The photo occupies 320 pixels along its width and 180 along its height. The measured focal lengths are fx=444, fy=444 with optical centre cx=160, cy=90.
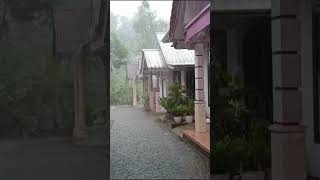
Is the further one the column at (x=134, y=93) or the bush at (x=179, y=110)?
the bush at (x=179, y=110)

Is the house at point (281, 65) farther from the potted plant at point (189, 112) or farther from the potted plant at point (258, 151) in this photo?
the potted plant at point (189, 112)

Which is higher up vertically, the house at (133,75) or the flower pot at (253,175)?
the house at (133,75)

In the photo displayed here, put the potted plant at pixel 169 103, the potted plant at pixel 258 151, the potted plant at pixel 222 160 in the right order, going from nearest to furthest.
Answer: the potted plant at pixel 258 151
the potted plant at pixel 222 160
the potted plant at pixel 169 103

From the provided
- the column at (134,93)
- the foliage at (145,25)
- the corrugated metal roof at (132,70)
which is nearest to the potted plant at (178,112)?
the column at (134,93)

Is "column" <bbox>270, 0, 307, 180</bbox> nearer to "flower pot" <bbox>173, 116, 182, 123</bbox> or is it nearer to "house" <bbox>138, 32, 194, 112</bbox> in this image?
"house" <bbox>138, 32, 194, 112</bbox>

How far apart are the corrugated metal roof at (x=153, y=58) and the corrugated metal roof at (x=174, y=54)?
3.6 inches

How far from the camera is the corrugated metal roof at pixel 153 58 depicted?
16.8 feet

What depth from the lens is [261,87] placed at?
135 inches

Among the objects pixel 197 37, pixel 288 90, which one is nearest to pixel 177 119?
pixel 197 37

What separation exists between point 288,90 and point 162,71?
2884 mm

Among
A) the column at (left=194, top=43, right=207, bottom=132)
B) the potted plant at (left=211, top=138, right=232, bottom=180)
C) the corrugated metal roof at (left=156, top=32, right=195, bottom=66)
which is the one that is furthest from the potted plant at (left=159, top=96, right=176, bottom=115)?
the potted plant at (left=211, top=138, right=232, bottom=180)

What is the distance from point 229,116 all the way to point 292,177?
678 mm

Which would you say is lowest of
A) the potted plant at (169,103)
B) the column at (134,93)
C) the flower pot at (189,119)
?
the flower pot at (189,119)

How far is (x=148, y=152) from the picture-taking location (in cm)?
526
